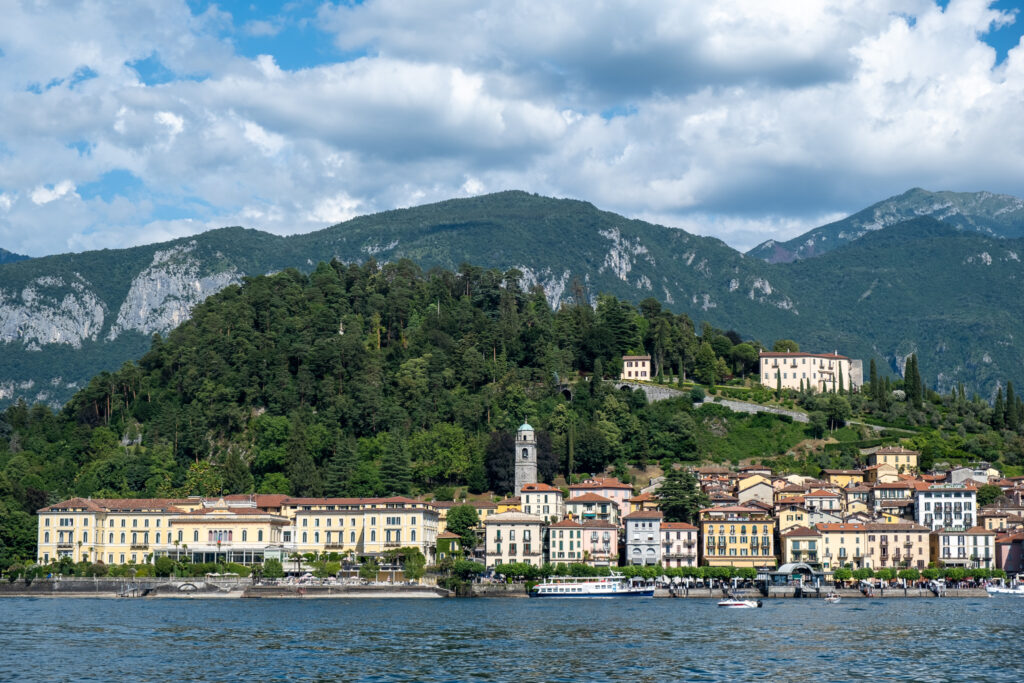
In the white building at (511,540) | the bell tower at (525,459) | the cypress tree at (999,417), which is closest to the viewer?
the white building at (511,540)

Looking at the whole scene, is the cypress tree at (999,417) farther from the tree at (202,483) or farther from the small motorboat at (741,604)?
the tree at (202,483)

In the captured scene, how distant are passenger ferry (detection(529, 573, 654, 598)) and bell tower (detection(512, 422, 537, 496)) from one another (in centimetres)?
2146

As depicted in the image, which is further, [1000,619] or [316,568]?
[316,568]

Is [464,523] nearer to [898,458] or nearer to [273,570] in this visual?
[273,570]

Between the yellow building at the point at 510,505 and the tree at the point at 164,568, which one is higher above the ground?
the yellow building at the point at 510,505

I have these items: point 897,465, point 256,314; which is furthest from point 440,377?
point 897,465

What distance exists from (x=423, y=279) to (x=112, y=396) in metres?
44.5

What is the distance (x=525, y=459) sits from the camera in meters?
133

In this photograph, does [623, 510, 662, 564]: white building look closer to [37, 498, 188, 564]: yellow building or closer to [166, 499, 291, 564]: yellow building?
[166, 499, 291, 564]: yellow building

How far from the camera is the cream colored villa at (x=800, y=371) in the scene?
6565 inches

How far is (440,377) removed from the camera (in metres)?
152

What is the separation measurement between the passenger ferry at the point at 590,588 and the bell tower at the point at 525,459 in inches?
845

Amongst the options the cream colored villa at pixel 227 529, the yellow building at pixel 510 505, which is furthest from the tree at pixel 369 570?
the yellow building at pixel 510 505

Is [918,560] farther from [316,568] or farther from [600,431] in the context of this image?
[316,568]
